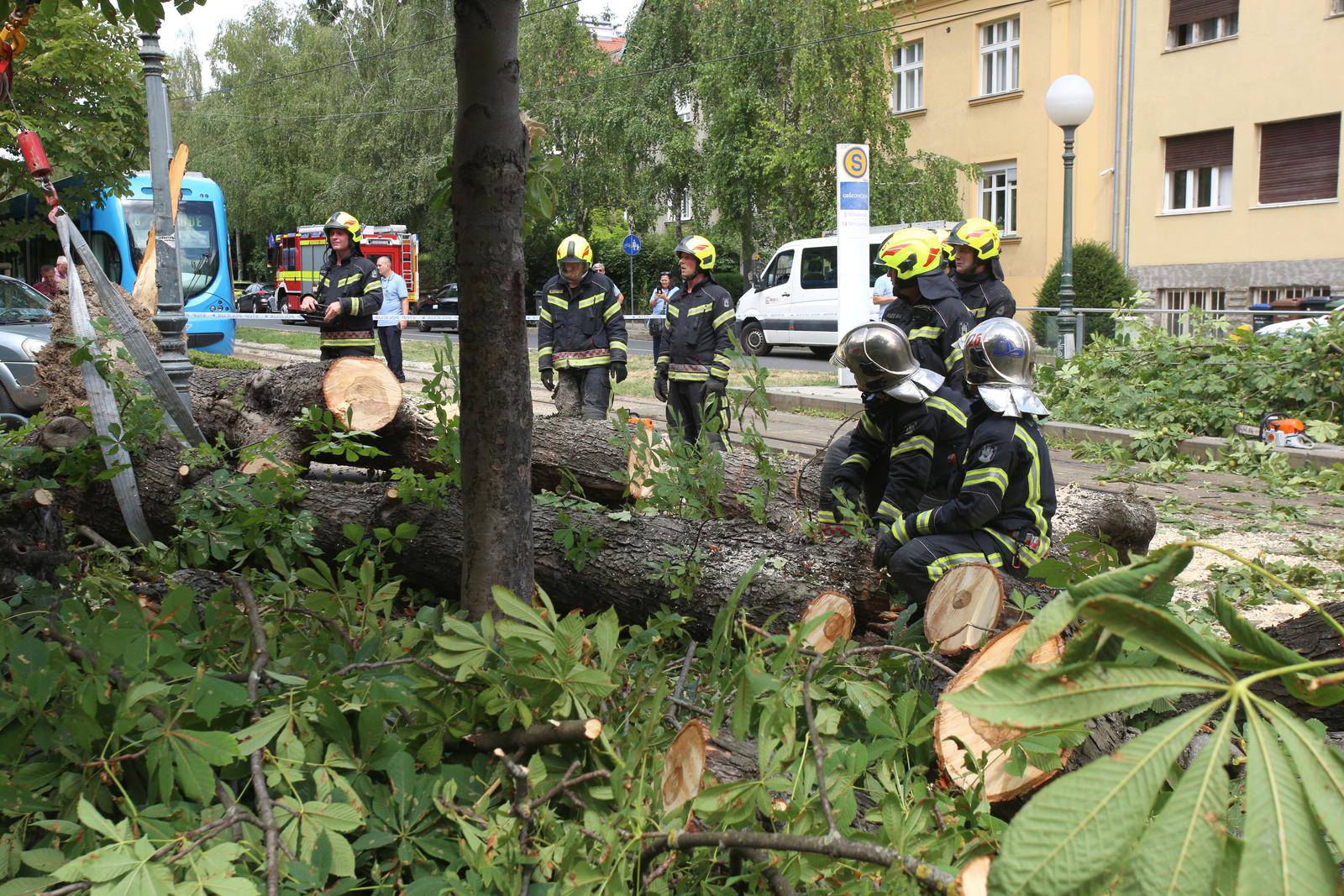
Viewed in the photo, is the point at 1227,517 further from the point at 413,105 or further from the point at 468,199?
the point at 413,105

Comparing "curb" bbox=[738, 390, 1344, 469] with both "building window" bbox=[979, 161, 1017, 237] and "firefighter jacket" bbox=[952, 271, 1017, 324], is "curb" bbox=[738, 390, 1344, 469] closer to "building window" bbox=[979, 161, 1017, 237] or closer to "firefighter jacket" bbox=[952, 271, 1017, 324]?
"firefighter jacket" bbox=[952, 271, 1017, 324]

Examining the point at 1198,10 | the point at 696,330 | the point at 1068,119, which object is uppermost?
the point at 1198,10

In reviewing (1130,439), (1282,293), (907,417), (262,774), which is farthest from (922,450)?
(1282,293)

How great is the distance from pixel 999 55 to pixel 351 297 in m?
22.1

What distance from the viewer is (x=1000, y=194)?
27.6 m

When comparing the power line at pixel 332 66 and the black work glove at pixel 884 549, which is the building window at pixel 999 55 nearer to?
the power line at pixel 332 66

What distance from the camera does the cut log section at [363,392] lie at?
18.5ft

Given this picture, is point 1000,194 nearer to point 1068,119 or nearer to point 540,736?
point 1068,119

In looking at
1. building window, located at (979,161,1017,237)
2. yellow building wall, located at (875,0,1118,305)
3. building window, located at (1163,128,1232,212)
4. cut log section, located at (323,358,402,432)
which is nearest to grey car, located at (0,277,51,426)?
cut log section, located at (323,358,402,432)

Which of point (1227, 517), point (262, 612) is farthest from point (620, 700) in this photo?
point (1227, 517)

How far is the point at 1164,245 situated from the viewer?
80.8ft

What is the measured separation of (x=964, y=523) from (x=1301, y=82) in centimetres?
2217

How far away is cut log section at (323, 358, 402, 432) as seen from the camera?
5.64 metres

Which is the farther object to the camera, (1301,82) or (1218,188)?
(1218,188)
